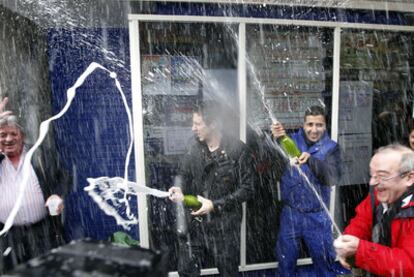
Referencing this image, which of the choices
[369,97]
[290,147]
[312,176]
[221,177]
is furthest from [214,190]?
[369,97]

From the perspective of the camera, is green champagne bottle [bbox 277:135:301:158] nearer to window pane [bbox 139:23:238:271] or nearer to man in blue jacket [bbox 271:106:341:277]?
man in blue jacket [bbox 271:106:341:277]

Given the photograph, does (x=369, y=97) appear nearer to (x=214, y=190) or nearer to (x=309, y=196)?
(x=309, y=196)

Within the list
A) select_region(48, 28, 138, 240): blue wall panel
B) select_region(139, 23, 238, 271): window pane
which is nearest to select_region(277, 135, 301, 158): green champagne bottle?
select_region(139, 23, 238, 271): window pane

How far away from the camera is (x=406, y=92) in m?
4.58

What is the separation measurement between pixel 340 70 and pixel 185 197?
261 centimetres

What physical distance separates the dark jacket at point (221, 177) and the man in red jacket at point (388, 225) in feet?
3.79

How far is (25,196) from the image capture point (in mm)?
2607

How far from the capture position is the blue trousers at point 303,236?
136 inches

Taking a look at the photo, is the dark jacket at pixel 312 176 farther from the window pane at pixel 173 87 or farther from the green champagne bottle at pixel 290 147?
the window pane at pixel 173 87

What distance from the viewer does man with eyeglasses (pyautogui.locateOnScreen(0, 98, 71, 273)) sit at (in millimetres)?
2562

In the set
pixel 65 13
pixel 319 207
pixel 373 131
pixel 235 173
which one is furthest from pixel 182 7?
pixel 373 131

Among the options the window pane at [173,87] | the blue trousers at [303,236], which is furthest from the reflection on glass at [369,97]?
the window pane at [173,87]

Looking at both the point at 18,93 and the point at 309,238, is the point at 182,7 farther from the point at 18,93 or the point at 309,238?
the point at 309,238

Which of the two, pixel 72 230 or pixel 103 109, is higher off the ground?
pixel 103 109
